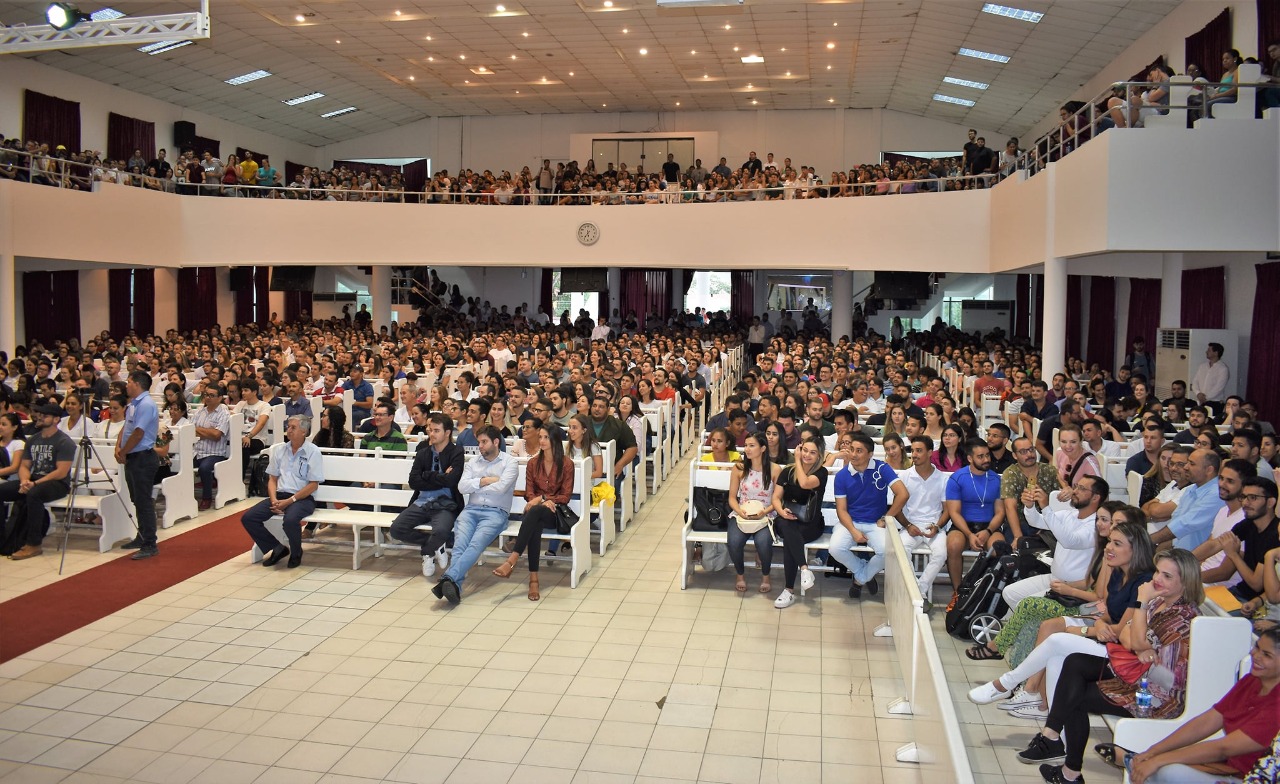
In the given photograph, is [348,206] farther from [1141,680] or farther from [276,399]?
[1141,680]

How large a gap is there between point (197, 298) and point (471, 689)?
20.6 meters

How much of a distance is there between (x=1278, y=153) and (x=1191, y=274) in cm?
439

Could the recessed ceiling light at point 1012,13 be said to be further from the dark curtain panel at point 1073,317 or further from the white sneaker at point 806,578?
the white sneaker at point 806,578

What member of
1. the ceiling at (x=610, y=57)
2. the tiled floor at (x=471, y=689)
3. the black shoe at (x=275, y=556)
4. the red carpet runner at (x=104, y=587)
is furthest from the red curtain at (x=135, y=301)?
the black shoe at (x=275, y=556)

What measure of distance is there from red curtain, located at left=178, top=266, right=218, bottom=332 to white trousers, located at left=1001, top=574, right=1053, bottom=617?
Answer: 21.3m

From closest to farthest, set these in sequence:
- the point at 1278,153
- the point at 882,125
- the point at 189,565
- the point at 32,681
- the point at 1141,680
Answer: the point at 1141,680, the point at 32,681, the point at 189,565, the point at 1278,153, the point at 882,125

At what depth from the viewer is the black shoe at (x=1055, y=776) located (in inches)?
173

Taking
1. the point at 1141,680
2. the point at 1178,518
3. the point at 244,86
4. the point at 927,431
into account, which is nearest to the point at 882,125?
the point at 244,86

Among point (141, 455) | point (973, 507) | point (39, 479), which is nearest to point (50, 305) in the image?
point (39, 479)

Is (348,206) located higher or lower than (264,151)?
→ lower

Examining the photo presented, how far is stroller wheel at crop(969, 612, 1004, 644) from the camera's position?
6.04 m

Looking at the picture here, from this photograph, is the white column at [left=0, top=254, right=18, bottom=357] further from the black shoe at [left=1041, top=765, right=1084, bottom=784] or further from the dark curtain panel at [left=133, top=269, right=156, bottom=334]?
the black shoe at [left=1041, top=765, right=1084, bottom=784]

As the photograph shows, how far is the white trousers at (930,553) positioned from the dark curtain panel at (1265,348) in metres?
7.07

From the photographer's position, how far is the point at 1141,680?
434 centimetres
